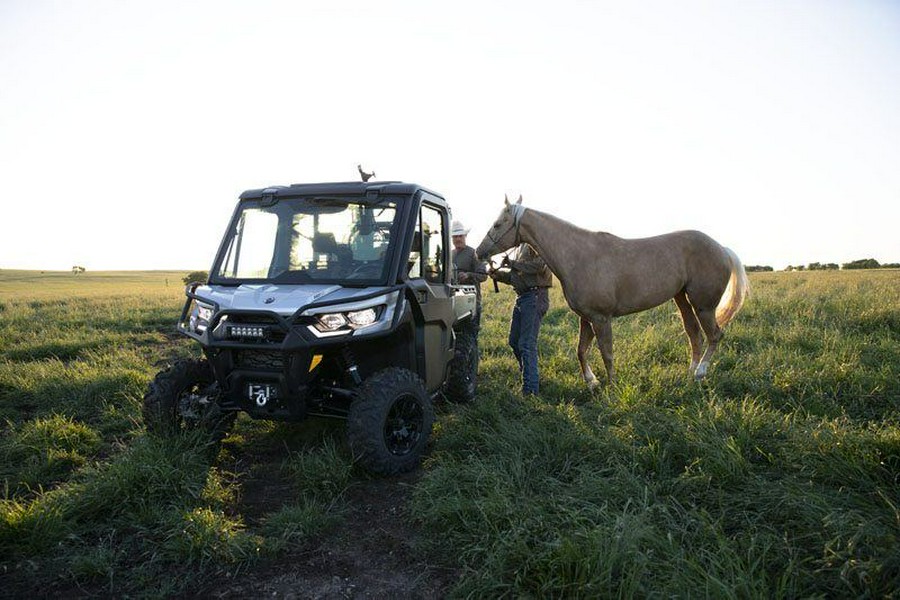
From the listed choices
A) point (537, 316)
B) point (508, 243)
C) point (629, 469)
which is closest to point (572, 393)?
point (537, 316)

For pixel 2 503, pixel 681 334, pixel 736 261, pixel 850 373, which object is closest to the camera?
pixel 2 503

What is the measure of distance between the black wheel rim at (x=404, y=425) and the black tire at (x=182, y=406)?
1.37m

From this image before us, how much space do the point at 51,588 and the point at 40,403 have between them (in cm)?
428

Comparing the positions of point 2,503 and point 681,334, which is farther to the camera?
point 681,334

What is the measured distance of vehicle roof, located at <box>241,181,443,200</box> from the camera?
4.64m

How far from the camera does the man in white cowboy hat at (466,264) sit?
7.17 metres

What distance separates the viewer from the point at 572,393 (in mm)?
6266

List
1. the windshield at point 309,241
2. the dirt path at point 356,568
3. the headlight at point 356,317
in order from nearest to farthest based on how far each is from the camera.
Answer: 1. the dirt path at point 356,568
2. the headlight at point 356,317
3. the windshield at point 309,241

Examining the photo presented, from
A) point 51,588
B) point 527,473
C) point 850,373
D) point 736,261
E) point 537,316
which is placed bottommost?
point 51,588

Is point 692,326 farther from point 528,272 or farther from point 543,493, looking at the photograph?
A: point 543,493

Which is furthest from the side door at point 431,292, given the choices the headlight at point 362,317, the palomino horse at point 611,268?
the palomino horse at point 611,268

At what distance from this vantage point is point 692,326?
7.31 m

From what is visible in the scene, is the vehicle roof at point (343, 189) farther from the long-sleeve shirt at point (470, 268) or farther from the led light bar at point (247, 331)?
the long-sleeve shirt at point (470, 268)

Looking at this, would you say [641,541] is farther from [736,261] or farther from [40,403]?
[40,403]
